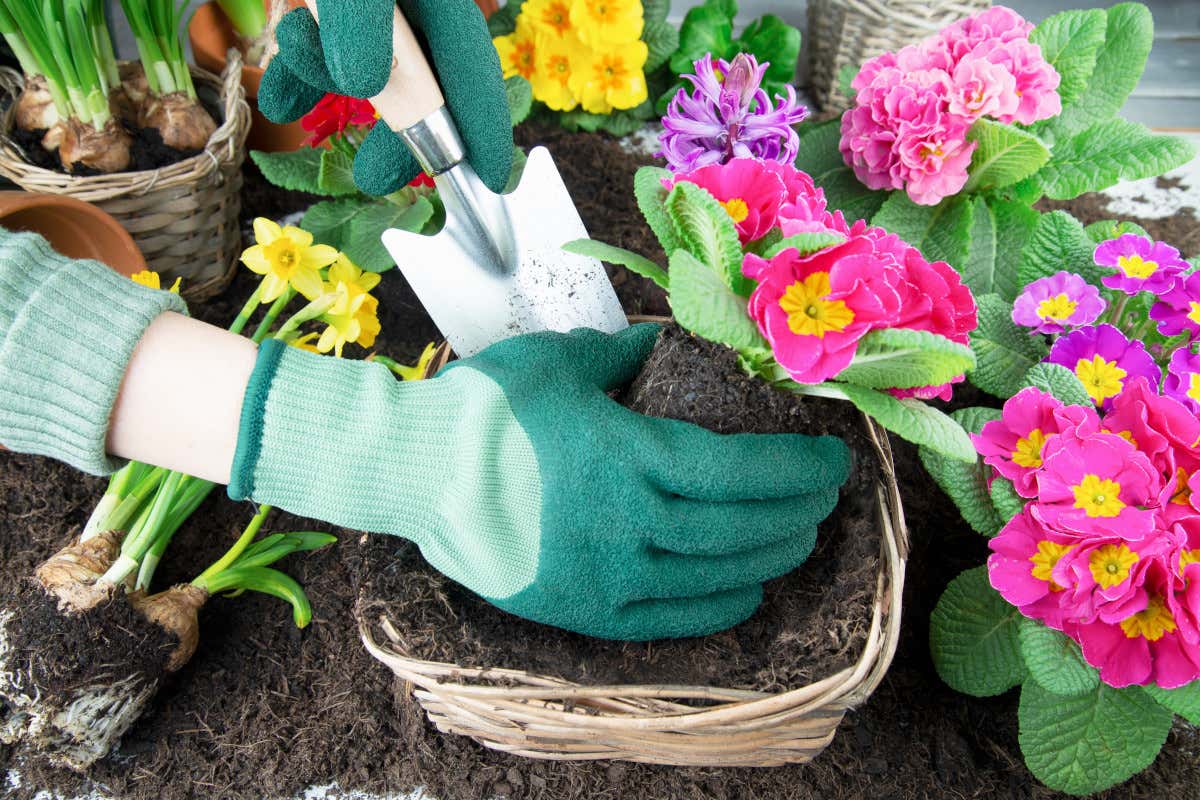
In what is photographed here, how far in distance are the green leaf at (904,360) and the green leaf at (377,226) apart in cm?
84

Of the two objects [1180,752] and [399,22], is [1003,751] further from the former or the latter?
[399,22]

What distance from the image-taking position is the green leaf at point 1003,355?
131 centimetres

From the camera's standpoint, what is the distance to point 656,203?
39.8 inches

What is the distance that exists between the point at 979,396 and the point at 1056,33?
2.09 feet

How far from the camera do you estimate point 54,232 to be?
1.53 meters

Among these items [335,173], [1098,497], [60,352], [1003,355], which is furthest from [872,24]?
[60,352]

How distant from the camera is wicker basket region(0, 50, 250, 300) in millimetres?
1508

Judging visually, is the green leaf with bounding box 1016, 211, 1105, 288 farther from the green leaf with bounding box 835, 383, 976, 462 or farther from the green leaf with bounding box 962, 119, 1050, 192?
the green leaf with bounding box 835, 383, 976, 462

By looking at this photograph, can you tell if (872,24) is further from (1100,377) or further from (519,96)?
(1100,377)

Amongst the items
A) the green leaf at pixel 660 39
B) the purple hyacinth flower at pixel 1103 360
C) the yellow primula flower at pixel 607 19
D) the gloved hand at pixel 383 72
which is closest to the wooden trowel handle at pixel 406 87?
the gloved hand at pixel 383 72

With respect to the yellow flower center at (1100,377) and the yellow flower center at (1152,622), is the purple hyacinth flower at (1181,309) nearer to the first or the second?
the yellow flower center at (1100,377)

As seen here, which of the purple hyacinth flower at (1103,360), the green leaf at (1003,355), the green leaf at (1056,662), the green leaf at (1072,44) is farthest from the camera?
the green leaf at (1072,44)

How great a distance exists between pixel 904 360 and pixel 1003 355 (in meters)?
0.50

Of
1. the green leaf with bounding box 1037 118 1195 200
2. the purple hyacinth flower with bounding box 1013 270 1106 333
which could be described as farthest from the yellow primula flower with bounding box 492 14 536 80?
the purple hyacinth flower with bounding box 1013 270 1106 333
